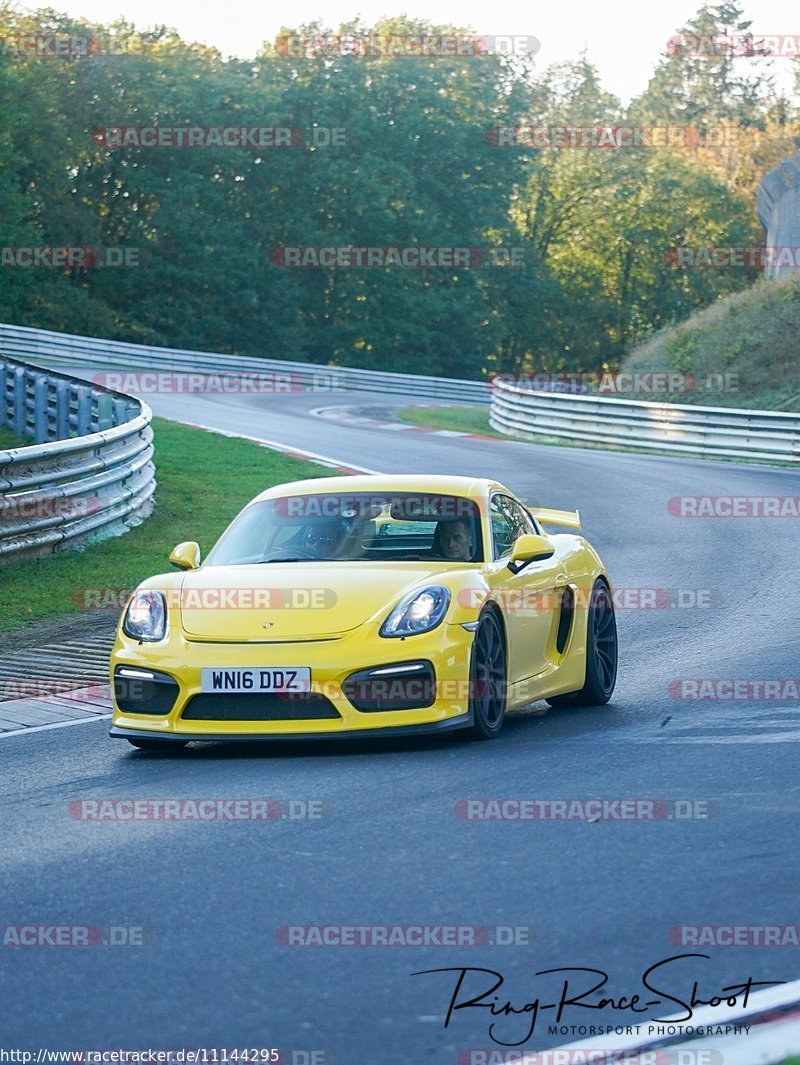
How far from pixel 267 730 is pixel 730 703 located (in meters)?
2.83

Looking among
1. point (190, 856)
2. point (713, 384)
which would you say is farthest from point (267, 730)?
point (713, 384)

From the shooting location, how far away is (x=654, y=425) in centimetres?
3259

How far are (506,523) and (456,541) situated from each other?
1.92 ft

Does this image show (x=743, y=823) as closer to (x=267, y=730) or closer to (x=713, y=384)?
(x=267, y=730)

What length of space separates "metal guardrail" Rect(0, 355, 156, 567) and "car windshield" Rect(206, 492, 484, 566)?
5487mm

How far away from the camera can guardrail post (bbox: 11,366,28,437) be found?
77.2 feet

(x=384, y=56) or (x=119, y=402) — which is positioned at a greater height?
(x=384, y=56)

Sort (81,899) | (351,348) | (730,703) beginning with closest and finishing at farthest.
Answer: (81,899) < (730,703) < (351,348)

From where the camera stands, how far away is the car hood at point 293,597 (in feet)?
26.5

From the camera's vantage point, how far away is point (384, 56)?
239 feet

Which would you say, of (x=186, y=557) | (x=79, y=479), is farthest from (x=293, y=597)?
(x=79, y=479)
